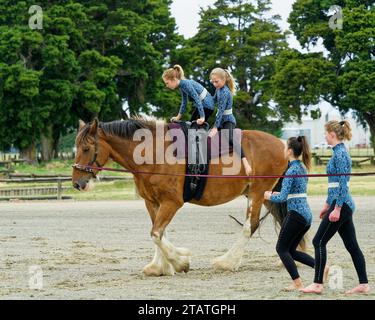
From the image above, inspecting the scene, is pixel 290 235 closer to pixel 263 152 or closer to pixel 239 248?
pixel 239 248

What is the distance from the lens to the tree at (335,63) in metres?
50.5

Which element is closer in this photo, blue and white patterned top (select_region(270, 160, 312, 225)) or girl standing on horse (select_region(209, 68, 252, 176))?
blue and white patterned top (select_region(270, 160, 312, 225))

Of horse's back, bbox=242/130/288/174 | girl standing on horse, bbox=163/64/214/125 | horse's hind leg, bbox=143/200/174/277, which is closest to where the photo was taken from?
horse's hind leg, bbox=143/200/174/277

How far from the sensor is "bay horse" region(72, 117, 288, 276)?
1072 cm

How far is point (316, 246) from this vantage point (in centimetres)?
Result: 879

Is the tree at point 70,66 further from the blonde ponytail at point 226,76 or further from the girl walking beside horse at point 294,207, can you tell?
the girl walking beside horse at point 294,207

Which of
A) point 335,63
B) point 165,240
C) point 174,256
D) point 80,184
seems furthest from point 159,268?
point 335,63

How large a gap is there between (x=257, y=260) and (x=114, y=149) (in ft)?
9.20

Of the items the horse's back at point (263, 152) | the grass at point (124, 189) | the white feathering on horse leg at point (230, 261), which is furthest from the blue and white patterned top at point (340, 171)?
the grass at point (124, 189)

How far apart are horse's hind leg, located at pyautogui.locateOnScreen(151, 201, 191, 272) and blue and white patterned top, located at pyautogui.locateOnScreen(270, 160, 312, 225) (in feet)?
6.79

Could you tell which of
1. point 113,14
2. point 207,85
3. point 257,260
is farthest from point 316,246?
point 207,85

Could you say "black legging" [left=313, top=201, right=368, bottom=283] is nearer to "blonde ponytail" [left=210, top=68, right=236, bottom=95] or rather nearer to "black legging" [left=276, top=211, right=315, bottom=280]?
"black legging" [left=276, top=211, right=315, bottom=280]

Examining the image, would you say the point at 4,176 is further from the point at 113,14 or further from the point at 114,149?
the point at 114,149
